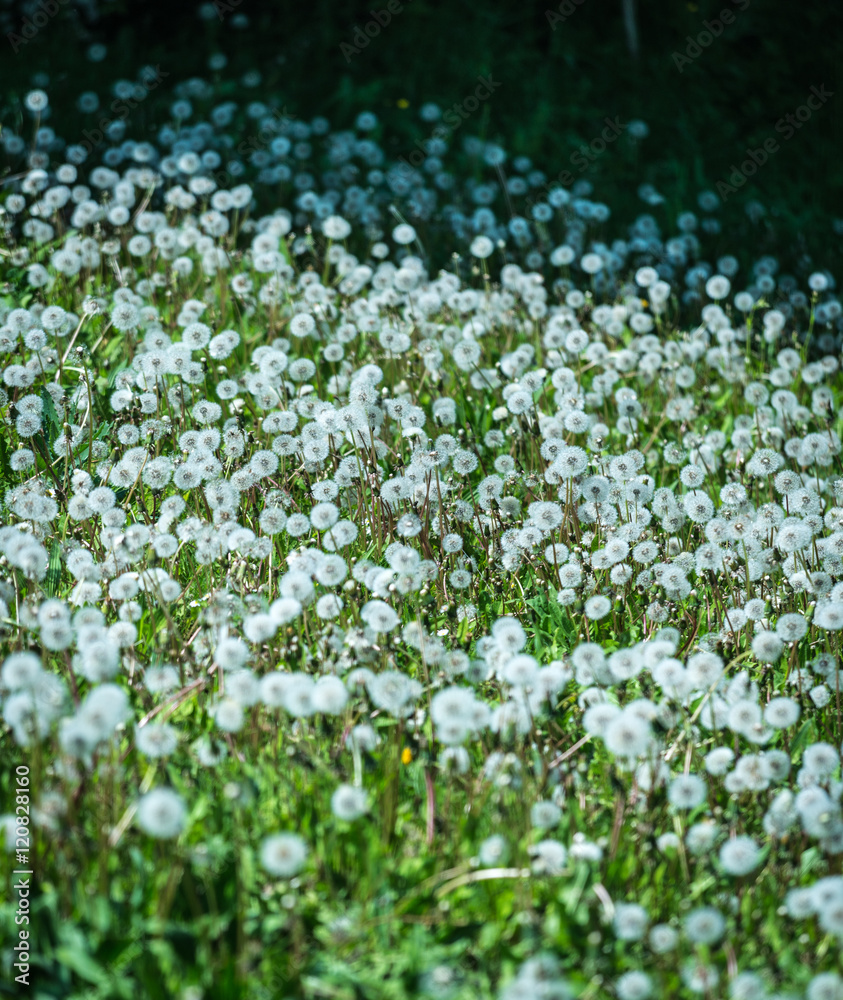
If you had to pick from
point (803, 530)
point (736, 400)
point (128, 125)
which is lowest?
point (803, 530)

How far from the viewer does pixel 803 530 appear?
3.11 metres

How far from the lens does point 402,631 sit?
3.06 metres

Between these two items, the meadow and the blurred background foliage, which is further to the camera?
the blurred background foliage

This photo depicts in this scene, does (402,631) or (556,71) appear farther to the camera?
(556,71)

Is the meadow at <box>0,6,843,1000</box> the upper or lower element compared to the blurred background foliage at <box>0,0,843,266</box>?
lower

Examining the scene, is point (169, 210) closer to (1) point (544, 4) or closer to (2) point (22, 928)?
(2) point (22, 928)

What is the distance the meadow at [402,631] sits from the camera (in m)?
1.96

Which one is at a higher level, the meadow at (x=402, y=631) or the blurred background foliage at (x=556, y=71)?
the blurred background foliage at (x=556, y=71)

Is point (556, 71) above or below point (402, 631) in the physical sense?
above

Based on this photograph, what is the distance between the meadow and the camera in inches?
77.2

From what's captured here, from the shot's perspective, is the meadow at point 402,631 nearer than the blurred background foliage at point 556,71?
Yes

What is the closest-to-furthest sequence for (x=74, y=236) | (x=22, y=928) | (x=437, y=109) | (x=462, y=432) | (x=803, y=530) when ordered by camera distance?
1. (x=22, y=928)
2. (x=803, y=530)
3. (x=462, y=432)
4. (x=74, y=236)
5. (x=437, y=109)

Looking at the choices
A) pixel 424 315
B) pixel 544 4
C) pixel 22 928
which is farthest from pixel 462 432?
pixel 544 4

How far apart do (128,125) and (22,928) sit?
18.7ft
